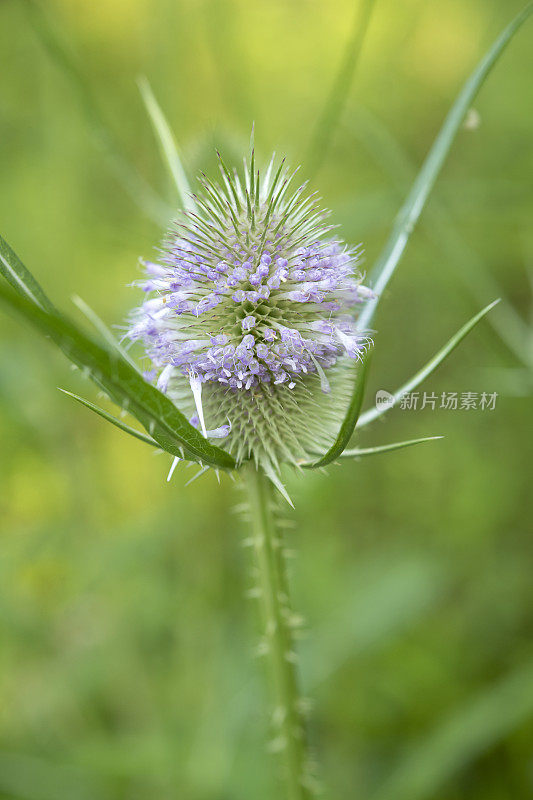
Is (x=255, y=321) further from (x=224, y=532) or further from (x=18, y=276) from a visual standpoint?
(x=224, y=532)

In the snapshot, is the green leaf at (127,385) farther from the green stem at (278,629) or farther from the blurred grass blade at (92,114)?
the blurred grass blade at (92,114)

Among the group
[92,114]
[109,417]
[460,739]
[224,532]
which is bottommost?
[460,739]

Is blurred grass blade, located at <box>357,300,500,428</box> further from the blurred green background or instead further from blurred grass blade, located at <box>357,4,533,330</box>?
the blurred green background

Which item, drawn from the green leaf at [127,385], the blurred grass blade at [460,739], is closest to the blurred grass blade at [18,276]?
the green leaf at [127,385]

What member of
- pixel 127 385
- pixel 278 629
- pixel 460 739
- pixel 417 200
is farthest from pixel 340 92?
pixel 460 739

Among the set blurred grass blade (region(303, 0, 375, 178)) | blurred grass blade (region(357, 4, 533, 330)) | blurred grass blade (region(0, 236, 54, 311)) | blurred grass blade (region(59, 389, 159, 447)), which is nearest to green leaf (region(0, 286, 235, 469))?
blurred grass blade (region(59, 389, 159, 447))

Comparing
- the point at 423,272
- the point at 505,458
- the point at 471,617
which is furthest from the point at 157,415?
the point at 423,272
